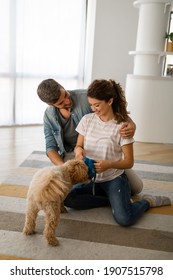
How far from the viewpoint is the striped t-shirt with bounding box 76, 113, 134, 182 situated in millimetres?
1749

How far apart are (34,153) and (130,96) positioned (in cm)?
151

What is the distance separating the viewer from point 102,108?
1.67 meters

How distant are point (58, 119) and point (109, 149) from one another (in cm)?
44

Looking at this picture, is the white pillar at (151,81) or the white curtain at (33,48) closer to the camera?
the white pillar at (151,81)

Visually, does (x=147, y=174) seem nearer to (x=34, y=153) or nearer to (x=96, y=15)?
(x=34, y=153)

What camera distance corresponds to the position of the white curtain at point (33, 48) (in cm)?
395

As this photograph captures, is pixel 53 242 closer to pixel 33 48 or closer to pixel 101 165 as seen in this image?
pixel 101 165

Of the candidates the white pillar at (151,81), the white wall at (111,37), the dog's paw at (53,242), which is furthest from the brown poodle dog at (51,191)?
the white wall at (111,37)

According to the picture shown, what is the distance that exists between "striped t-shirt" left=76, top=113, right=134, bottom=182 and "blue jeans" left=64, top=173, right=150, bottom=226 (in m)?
0.08

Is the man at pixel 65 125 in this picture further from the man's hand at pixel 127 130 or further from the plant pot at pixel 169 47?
the plant pot at pixel 169 47

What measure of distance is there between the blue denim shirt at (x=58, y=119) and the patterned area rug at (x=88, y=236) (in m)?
0.45

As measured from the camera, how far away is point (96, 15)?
424 centimetres

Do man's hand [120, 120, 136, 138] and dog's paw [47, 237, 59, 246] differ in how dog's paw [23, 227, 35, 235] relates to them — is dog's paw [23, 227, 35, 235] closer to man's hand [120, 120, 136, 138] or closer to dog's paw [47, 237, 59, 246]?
dog's paw [47, 237, 59, 246]

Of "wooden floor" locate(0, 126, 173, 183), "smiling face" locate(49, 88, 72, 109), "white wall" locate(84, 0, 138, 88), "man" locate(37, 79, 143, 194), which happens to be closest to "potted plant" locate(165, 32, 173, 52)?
"white wall" locate(84, 0, 138, 88)
